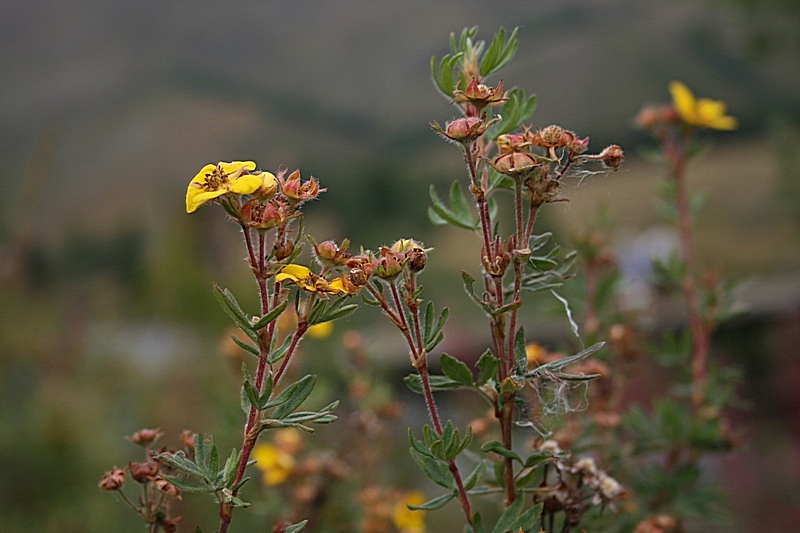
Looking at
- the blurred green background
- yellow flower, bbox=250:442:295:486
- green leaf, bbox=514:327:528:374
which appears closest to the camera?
green leaf, bbox=514:327:528:374

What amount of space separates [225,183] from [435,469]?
0.31 meters

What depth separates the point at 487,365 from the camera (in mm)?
604

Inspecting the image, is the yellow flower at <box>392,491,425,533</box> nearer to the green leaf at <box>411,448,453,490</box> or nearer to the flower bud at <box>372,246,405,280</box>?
the green leaf at <box>411,448,453,490</box>

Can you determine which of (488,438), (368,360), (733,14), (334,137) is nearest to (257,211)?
(488,438)

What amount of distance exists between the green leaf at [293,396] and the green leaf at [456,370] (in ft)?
0.40

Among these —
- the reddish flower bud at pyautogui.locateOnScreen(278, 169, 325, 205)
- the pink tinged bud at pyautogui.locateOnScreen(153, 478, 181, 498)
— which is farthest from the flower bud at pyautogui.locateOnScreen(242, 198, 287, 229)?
the pink tinged bud at pyautogui.locateOnScreen(153, 478, 181, 498)

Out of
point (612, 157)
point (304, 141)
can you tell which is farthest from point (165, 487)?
point (304, 141)

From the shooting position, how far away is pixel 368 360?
4.16ft

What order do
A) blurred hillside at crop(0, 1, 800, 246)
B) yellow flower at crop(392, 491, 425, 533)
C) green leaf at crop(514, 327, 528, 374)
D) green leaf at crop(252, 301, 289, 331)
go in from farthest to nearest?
blurred hillside at crop(0, 1, 800, 246) → yellow flower at crop(392, 491, 425, 533) → green leaf at crop(514, 327, 528, 374) → green leaf at crop(252, 301, 289, 331)

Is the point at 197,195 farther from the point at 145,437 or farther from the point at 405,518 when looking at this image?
the point at 405,518

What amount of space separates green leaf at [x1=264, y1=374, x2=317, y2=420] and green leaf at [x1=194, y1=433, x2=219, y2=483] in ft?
0.18

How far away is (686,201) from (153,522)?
95cm

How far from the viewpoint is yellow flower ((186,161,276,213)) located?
0.53m

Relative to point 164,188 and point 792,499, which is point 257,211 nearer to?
point 792,499
